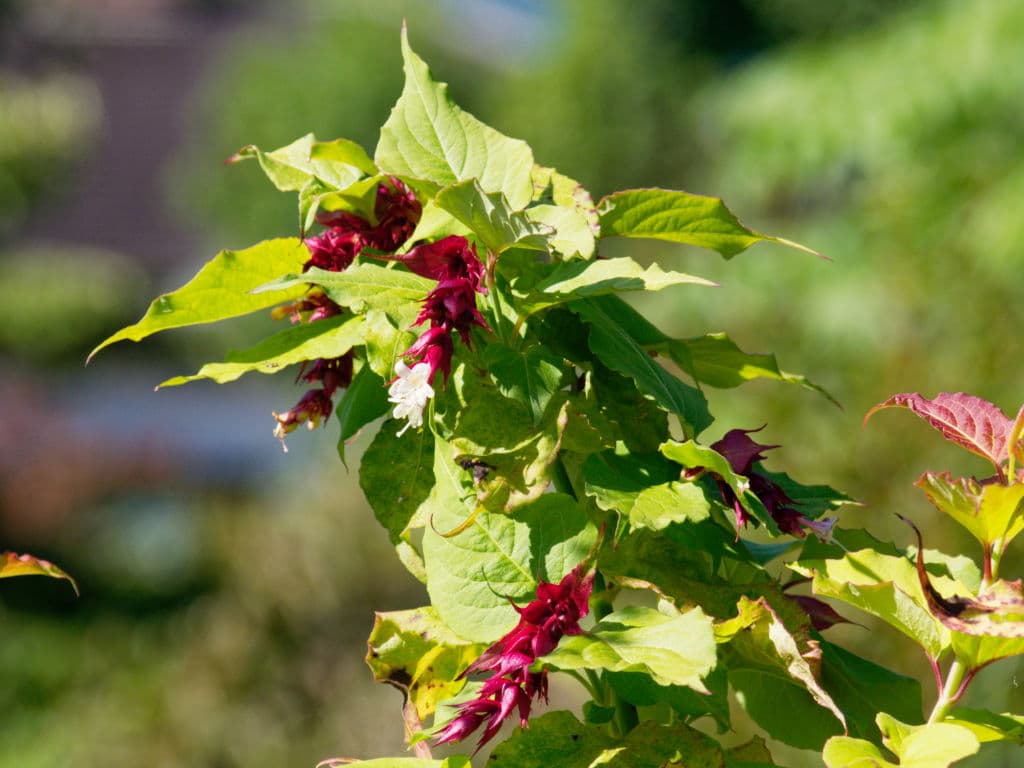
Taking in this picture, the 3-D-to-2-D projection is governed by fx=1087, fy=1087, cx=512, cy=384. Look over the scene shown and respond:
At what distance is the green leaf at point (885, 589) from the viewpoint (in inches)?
20.5

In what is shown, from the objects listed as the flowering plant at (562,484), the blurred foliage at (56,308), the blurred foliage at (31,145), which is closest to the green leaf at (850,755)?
the flowering plant at (562,484)

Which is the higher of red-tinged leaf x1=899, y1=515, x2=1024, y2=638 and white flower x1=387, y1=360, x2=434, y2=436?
white flower x1=387, y1=360, x2=434, y2=436

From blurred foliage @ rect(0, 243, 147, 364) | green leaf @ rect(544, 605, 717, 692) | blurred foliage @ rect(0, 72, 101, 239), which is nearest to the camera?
green leaf @ rect(544, 605, 717, 692)

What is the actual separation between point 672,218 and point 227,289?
245 mm

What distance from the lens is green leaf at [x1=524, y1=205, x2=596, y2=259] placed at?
19.7 inches

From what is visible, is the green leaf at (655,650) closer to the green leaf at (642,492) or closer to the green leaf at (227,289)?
the green leaf at (642,492)

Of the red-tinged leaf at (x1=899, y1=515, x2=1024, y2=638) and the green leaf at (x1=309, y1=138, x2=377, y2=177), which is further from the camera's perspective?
the green leaf at (x1=309, y1=138, x2=377, y2=177)

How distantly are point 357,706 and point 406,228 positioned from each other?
6.91ft

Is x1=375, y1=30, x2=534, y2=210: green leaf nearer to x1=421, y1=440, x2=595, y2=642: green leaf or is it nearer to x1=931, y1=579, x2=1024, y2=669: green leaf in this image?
x1=421, y1=440, x2=595, y2=642: green leaf

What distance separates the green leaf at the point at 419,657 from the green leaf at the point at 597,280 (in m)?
0.18

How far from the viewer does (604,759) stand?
19.6 inches

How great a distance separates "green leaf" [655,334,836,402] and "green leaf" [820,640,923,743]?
6.0 inches

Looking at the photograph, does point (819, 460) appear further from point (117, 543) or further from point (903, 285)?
point (117, 543)

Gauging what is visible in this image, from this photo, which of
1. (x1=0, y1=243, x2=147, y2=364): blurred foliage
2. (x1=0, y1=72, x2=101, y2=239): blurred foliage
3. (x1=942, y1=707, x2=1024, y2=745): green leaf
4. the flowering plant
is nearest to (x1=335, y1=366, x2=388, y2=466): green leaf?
the flowering plant
